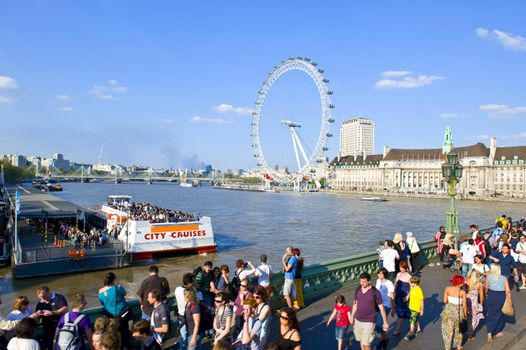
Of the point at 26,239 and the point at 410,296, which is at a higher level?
the point at 410,296

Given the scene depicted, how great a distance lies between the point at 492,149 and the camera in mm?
148250

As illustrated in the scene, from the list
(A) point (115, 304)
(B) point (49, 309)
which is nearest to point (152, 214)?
(A) point (115, 304)

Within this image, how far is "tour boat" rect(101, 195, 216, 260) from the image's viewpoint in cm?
2684

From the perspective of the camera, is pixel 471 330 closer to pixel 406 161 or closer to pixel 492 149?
pixel 492 149

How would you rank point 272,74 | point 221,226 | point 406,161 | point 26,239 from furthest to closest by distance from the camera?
point 406,161 → point 272,74 → point 221,226 → point 26,239

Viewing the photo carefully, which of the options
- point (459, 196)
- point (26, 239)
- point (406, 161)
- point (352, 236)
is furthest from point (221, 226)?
point (406, 161)

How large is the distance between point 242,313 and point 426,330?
402 cm

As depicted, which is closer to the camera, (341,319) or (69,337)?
(69,337)

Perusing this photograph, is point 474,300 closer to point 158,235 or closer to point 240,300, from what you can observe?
point 240,300

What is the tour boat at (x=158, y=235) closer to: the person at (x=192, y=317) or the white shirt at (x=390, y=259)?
the white shirt at (x=390, y=259)

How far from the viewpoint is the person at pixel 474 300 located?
27.7 feet

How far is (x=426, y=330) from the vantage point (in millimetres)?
9086

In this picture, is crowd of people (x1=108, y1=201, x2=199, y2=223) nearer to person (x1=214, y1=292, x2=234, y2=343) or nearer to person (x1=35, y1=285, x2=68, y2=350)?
person (x1=35, y1=285, x2=68, y2=350)

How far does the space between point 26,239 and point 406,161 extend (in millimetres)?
161579
